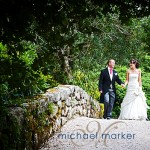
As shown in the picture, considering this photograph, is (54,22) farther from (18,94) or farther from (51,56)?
(18,94)

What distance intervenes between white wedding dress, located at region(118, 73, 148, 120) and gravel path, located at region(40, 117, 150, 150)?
2.96 meters

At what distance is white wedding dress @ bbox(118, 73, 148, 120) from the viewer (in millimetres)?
12602

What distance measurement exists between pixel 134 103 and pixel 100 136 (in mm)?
5029

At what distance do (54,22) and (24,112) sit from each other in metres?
2.22

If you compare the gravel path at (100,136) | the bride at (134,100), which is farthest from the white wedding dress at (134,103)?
the gravel path at (100,136)

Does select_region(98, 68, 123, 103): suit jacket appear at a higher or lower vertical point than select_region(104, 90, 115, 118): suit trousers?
higher

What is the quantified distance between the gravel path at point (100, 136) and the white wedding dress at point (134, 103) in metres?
2.96

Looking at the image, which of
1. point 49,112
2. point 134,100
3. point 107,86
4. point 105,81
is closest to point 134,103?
point 134,100

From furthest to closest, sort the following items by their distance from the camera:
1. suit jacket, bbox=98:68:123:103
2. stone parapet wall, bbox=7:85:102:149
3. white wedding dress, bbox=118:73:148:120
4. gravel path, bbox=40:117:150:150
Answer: white wedding dress, bbox=118:73:148:120
suit jacket, bbox=98:68:123:103
gravel path, bbox=40:117:150:150
stone parapet wall, bbox=7:85:102:149

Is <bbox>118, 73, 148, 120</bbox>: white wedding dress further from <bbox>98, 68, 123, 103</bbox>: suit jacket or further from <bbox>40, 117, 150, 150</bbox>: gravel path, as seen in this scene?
<bbox>40, 117, 150, 150</bbox>: gravel path

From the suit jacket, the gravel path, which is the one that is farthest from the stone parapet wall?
the suit jacket

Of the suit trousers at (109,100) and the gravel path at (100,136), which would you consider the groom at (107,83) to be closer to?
the suit trousers at (109,100)

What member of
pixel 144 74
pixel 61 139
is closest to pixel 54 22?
pixel 61 139

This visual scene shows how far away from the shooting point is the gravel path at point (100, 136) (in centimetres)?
696
